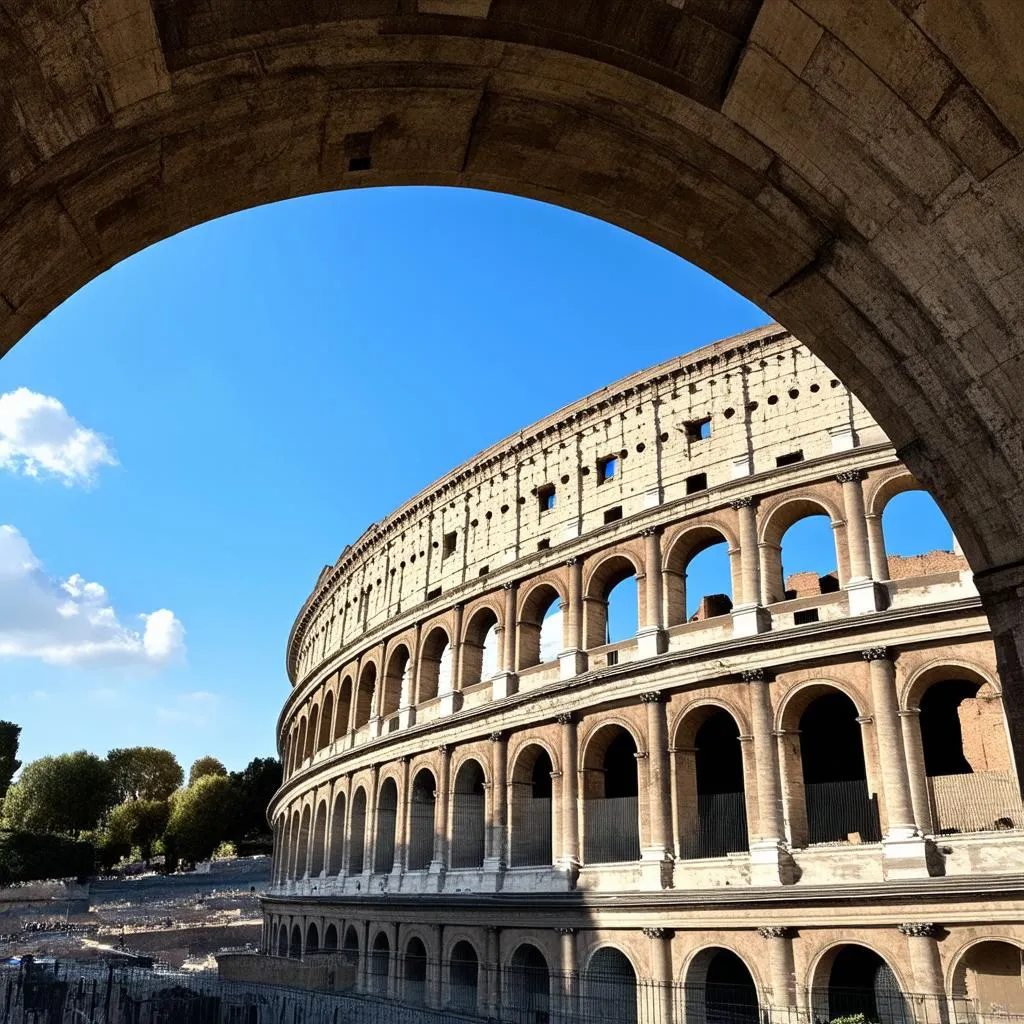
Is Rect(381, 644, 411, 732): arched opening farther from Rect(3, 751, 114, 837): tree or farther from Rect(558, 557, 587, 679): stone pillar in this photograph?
Rect(3, 751, 114, 837): tree

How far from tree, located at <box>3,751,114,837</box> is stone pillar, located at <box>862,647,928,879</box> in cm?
5963

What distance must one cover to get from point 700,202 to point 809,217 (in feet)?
1.81

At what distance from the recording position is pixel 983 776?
14.6 metres

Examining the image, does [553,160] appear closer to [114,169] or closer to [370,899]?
[114,169]

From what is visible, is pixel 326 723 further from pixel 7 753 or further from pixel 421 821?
pixel 7 753

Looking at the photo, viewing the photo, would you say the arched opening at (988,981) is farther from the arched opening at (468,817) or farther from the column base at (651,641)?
the arched opening at (468,817)

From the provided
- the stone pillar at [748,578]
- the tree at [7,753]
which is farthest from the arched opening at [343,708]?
the tree at [7,753]

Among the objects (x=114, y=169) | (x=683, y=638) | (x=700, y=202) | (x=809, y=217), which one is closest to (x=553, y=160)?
(x=700, y=202)

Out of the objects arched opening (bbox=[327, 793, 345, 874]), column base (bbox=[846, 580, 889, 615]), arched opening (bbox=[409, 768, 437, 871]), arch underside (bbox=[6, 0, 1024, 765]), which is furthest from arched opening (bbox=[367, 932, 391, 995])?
arch underside (bbox=[6, 0, 1024, 765])

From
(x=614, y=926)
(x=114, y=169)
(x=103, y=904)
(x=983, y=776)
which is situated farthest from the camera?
(x=103, y=904)

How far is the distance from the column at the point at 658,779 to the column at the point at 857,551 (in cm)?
419

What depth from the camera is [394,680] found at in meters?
27.4

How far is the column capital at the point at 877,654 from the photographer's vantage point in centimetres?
1562

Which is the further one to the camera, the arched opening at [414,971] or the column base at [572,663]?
the arched opening at [414,971]
